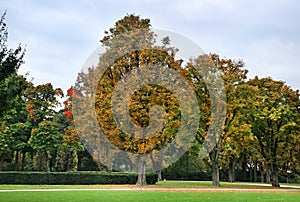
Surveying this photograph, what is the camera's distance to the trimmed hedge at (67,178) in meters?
32.3

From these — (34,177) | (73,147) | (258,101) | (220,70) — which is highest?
(220,70)

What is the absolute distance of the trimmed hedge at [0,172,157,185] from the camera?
32281 mm

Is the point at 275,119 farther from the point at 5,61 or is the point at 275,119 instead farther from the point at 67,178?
the point at 5,61

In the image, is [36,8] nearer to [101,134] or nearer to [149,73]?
[149,73]

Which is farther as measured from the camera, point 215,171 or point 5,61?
point 215,171

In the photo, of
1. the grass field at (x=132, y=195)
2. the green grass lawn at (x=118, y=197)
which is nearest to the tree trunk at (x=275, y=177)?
Result: the grass field at (x=132, y=195)

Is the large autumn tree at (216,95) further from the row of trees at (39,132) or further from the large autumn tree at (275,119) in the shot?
the row of trees at (39,132)

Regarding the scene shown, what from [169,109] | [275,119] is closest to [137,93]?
[169,109]

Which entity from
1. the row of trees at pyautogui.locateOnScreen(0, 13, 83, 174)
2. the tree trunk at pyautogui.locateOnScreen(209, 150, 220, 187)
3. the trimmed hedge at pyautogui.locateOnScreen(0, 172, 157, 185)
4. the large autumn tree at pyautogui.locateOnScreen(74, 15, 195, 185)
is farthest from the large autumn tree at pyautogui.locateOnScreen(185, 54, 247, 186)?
the row of trees at pyautogui.locateOnScreen(0, 13, 83, 174)

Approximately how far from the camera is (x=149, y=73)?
32.2 metres

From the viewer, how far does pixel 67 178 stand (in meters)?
33.3

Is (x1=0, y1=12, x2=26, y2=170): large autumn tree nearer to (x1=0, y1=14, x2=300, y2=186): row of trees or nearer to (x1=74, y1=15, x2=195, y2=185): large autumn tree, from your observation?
(x1=0, y1=14, x2=300, y2=186): row of trees

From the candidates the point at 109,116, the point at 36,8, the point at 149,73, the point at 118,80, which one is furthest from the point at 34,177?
the point at 36,8

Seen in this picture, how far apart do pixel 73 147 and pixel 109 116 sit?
57.9ft
